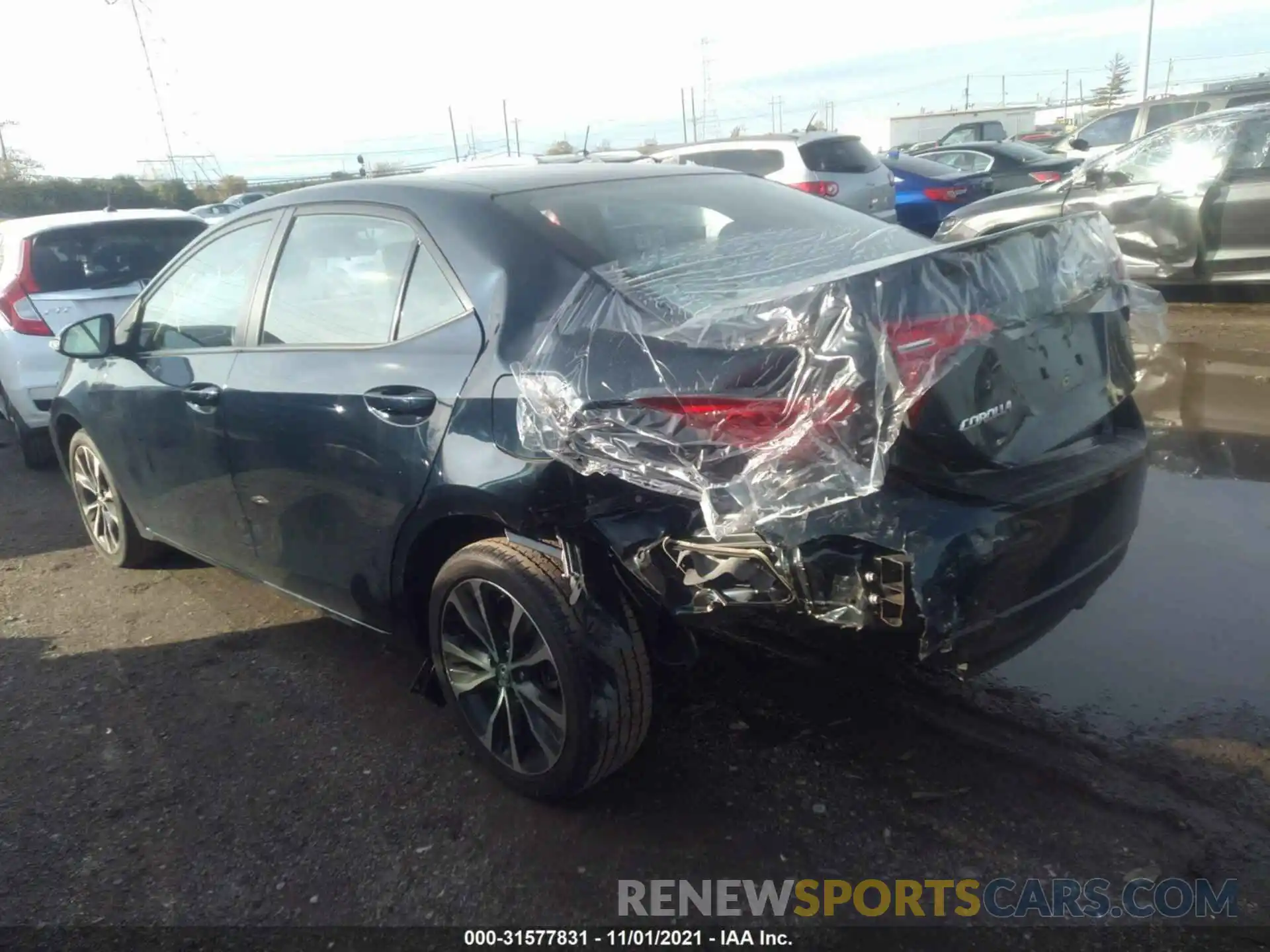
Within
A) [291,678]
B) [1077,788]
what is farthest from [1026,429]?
[291,678]

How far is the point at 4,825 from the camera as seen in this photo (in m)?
3.13

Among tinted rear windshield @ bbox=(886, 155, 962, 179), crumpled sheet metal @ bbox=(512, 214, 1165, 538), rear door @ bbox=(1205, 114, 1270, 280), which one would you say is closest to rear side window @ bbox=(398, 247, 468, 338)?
crumpled sheet metal @ bbox=(512, 214, 1165, 538)

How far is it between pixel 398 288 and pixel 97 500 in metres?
2.78

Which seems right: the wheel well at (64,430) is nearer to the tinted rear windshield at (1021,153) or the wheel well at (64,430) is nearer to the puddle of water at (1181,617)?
the puddle of water at (1181,617)

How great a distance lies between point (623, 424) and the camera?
2535mm

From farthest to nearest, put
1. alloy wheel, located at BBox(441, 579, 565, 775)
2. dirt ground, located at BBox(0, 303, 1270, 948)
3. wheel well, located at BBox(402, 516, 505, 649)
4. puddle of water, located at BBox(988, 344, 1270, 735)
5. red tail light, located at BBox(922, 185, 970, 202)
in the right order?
red tail light, located at BBox(922, 185, 970, 202) → puddle of water, located at BBox(988, 344, 1270, 735) → wheel well, located at BBox(402, 516, 505, 649) → alloy wheel, located at BBox(441, 579, 565, 775) → dirt ground, located at BBox(0, 303, 1270, 948)

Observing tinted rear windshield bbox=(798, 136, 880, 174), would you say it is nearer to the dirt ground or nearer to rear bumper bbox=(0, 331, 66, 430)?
rear bumper bbox=(0, 331, 66, 430)

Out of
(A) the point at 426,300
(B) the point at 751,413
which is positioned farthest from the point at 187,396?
(B) the point at 751,413

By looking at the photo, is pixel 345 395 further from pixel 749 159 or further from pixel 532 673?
pixel 749 159

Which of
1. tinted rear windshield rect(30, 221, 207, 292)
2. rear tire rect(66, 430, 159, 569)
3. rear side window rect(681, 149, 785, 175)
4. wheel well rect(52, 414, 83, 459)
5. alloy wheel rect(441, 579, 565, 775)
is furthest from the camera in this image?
rear side window rect(681, 149, 785, 175)

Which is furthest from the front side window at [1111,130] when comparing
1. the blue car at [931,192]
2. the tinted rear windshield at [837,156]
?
the tinted rear windshield at [837,156]

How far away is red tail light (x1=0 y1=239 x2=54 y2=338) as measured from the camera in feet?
21.6

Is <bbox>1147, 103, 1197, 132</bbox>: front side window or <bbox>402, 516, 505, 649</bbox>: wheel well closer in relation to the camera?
<bbox>402, 516, 505, 649</bbox>: wheel well

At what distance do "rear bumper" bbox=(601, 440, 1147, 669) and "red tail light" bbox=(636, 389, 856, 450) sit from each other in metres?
0.21
